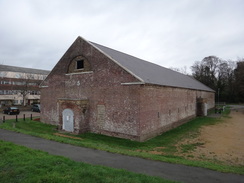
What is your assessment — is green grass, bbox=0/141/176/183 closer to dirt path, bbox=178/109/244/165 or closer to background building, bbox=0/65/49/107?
dirt path, bbox=178/109/244/165

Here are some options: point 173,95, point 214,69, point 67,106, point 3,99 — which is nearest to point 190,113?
point 173,95

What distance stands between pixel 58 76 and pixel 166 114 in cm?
1248

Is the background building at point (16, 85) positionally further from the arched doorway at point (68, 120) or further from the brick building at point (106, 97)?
the arched doorway at point (68, 120)

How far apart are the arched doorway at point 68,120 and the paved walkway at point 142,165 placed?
547cm

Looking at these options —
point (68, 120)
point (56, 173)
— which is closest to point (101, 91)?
point (68, 120)

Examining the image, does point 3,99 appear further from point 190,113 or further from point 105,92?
point 190,113

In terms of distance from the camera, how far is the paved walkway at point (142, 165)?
21.4ft

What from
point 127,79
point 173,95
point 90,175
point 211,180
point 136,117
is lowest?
point 211,180

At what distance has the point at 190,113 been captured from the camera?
2544cm

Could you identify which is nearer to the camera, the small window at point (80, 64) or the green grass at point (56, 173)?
the green grass at point (56, 173)

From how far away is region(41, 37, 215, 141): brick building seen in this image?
44.6ft

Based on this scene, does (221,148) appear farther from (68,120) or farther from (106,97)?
(68,120)

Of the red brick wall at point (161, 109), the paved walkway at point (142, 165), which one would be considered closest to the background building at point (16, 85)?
the red brick wall at point (161, 109)

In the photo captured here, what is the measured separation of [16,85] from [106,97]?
129 ft
